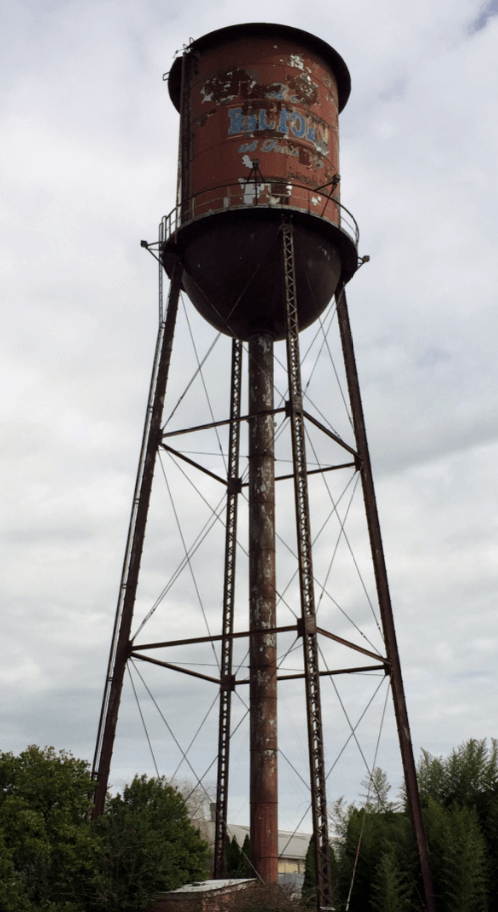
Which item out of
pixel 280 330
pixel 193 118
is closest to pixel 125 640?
pixel 280 330

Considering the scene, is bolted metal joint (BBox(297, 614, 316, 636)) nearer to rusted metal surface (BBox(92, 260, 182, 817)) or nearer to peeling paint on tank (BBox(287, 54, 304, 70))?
rusted metal surface (BBox(92, 260, 182, 817))

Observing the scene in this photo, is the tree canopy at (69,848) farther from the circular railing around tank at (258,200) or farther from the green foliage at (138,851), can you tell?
the circular railing around tank at (258,200)

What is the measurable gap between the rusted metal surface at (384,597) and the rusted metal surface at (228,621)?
8.26 feet

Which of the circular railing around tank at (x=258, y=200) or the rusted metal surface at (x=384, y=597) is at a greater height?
the circular railing around tank at (x=258, y=200)

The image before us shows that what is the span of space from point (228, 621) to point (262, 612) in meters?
1.96

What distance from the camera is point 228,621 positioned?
20.1m

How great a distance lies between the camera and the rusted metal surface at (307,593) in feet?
48.5

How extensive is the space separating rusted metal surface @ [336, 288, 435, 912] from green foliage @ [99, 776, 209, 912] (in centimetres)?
466

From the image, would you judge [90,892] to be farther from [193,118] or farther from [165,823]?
[193,118]

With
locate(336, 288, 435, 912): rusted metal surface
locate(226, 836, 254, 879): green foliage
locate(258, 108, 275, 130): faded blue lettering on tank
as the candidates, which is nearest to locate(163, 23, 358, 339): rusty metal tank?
locate(258, 108, 275, 130): faded blue lettering on tank

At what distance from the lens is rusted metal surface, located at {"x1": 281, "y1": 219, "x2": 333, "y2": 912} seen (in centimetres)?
1479

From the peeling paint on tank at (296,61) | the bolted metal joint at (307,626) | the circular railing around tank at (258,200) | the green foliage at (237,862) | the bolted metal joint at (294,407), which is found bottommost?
the green foliage at (237,862)

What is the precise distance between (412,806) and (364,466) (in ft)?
21.7

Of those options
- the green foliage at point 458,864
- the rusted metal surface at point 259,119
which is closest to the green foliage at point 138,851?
the green foliage at point 458,864
